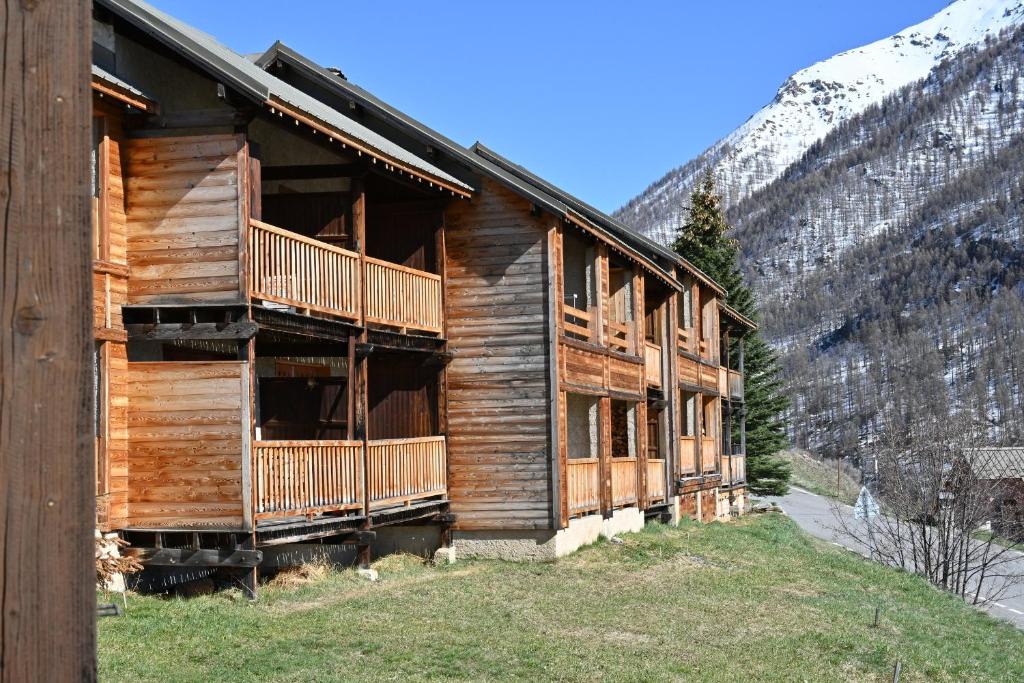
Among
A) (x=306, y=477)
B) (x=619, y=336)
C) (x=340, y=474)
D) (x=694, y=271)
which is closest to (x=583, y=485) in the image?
(x=619, y=336)

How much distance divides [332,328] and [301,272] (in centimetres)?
105

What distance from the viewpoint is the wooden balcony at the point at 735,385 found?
4106cm

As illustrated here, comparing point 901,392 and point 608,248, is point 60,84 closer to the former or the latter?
point 608,248

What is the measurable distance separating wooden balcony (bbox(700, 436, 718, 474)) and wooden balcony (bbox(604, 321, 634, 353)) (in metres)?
7.23

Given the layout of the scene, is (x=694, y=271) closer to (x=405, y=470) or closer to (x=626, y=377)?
(x=626, y=377)

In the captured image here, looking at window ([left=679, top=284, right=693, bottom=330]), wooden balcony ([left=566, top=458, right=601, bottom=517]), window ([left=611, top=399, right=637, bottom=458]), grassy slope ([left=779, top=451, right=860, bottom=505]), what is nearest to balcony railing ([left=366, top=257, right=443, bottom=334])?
wooden balcony ([left=566, top=458, right=601, bottom=517])

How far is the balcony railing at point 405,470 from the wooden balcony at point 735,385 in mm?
22174

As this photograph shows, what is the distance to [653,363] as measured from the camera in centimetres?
2902

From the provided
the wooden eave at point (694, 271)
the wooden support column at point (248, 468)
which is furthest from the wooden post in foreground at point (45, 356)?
the wooden eave at point (694, 271)

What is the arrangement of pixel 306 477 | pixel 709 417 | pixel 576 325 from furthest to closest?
pixel 709 417 < pixel 576 325 < pixel 306 477

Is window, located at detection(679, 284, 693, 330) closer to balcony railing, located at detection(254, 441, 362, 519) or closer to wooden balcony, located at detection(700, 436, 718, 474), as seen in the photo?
wooden balcony, located at detection(700, 436, 718, 474)

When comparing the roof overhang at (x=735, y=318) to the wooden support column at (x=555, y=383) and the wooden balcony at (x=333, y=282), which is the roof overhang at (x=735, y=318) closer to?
the wooden support column at (x=555, y=383)

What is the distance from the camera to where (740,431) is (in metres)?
45.8

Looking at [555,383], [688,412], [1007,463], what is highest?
[555,383]
